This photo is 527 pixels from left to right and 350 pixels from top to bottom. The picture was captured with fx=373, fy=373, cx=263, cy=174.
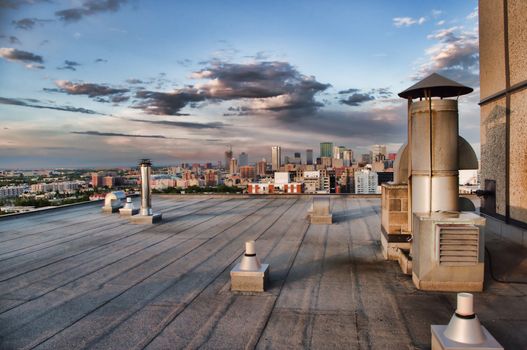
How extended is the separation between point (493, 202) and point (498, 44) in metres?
4.65

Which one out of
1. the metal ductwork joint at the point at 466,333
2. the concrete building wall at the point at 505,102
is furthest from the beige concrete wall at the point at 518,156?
the metal ductwork joint at the point at 466,333

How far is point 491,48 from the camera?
445 inches

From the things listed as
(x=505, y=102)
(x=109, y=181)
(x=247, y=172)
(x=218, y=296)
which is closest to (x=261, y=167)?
(x=247, y=172)

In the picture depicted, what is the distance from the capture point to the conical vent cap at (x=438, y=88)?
731 cm

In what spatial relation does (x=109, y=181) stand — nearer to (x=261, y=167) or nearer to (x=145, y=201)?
(x=145, y=201)

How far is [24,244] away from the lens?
1071 cm

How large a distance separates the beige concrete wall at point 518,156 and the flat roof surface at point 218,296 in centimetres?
126

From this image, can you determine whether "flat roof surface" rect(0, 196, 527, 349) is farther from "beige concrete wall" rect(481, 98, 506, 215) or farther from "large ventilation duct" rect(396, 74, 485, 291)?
"beige concrete wall" rect(481, 98, 506, 215)

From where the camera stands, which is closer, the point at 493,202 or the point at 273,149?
the point at 493,202

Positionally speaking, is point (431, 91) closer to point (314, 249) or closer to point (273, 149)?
point (314, 249)

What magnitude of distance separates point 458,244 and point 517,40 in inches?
274

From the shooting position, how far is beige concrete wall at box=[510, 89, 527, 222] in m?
9.44

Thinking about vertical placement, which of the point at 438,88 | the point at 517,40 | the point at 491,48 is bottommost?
the point at 438,88

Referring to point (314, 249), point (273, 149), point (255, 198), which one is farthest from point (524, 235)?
point (273, 149)
